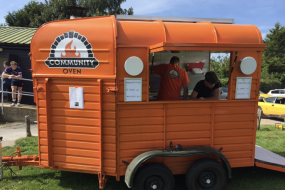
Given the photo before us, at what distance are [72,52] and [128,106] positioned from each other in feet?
4.21

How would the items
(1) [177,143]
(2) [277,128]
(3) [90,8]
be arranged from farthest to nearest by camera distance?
(3) [90,8], (2) [277,128], (1) [177,143]

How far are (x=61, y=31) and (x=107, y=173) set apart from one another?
2490 millimetres

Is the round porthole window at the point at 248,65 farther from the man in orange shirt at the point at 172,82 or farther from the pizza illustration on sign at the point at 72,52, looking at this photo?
the pizza illustration on sign at the point at 72,52

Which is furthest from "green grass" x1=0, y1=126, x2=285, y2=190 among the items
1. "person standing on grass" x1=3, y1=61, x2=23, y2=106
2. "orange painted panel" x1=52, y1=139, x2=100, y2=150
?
"person standing on grass" x1=3, y1=61, x2=23, y2=106

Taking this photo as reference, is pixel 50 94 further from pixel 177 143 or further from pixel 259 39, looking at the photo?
pixel 259 39

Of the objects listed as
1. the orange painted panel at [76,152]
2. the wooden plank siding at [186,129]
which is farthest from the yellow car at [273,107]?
the orange painted panel at [76,152]

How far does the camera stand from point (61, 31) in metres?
3.27

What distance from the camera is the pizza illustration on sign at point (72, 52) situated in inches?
128

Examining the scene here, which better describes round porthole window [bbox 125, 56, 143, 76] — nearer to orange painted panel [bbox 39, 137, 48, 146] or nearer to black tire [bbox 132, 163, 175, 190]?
black tire [bbox 132, 163, 175, 190]

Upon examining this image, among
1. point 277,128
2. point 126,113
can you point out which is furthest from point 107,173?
point 277,128

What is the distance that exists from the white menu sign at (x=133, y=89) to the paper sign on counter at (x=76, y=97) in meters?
0.74

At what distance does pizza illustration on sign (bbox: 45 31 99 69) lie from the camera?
3.24 m

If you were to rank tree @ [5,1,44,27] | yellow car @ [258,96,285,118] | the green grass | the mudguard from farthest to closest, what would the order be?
tree @ [5,1,44,27] → yellow car @ [258,96,285,118] → the green grass → the mudguard

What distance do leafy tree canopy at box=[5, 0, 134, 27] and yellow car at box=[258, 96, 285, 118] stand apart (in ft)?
67.0
